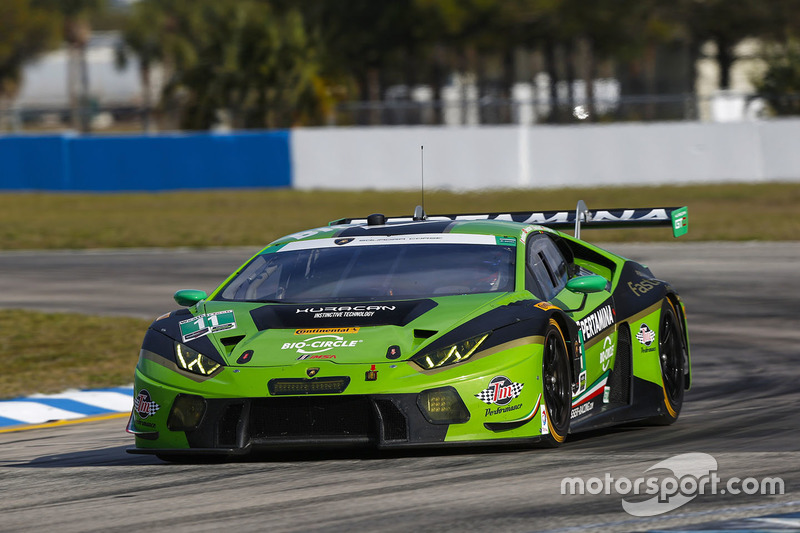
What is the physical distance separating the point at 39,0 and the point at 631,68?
62.8 m

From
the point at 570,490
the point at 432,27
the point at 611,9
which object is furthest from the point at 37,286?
the point at 432,27

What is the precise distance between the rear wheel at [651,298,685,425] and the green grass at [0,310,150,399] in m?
4.50

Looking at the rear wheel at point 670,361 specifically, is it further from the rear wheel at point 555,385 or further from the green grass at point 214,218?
the green grass at point 214,218

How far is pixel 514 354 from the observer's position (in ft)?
22.6

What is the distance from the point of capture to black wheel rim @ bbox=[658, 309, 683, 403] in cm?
862

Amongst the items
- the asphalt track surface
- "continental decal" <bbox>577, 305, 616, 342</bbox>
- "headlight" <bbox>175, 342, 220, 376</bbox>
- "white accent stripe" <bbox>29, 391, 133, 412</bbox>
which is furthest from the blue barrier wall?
"headlight" <bbox>175, 342, 220, 376</bbox>

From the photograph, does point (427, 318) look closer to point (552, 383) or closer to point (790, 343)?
point (552, 383)

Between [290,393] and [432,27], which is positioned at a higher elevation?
[432,27]

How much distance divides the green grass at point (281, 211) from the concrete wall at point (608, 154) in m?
0.58

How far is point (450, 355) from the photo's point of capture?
22.5 ft

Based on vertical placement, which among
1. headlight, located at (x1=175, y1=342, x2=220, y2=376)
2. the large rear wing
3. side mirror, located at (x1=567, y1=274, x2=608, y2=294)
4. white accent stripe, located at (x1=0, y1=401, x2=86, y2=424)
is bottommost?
white accent stripe, located at (x1=0, y1=401, x2=86, y2=424)

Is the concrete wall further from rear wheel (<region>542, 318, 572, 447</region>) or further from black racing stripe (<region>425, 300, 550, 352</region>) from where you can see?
black racing stripe (<region>425, 300, 550, 352</region>)

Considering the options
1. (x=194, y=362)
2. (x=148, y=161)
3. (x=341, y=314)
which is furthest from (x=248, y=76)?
(x=194, y=362)

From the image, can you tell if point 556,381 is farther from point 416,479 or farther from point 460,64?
point 460,64
